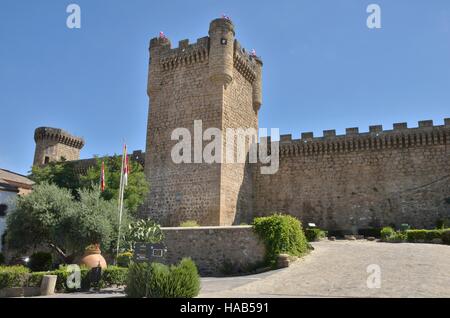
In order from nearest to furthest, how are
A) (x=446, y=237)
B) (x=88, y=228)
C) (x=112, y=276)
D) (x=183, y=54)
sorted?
(x=112, y=276)
(x=88, y=228)
(x=446, y=237)
(x=183, y=54)

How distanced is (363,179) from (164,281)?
2023cm

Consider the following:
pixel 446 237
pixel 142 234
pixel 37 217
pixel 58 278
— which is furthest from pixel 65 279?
pixel 446 237

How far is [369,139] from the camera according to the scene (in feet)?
90.3

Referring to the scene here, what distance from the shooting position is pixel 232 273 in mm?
17047

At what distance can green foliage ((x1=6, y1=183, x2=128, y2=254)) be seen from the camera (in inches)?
→ 707

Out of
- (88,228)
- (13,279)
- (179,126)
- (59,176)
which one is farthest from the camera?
(59,176)

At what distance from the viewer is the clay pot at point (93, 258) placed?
54.4 feet

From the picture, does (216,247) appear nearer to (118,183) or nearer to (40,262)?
(40,262)

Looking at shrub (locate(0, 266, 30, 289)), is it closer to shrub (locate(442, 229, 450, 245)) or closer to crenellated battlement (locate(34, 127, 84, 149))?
shrub (locate(442, 229, 450, 245))

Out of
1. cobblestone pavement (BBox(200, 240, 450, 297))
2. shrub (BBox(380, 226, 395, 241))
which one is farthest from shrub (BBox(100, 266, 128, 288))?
shrub (BBox(380, 226, 395, 241))

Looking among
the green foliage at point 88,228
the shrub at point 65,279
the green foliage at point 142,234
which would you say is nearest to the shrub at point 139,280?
the shrub at point 65,279

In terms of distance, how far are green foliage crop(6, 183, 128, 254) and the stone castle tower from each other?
4973mm
